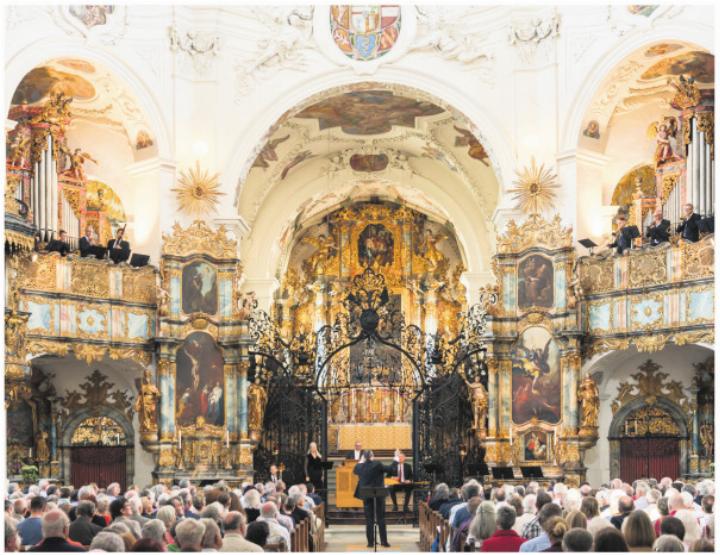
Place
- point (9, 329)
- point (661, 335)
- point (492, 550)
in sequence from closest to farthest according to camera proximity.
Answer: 1. point (492, 550)
2. point (9, 329)
3. point (661, 335)

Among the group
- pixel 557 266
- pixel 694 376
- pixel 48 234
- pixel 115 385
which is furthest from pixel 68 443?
pixel 694 376

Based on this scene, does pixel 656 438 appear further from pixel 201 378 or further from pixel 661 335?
pixel 201 378

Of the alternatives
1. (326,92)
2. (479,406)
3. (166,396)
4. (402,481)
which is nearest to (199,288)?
(166,396)

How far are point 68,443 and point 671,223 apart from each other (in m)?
13.8

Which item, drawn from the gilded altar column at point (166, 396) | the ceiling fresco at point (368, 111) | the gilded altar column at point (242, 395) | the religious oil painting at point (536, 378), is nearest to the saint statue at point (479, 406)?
the religious oil painting at point (536, 378)

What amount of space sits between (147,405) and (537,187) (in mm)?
9782

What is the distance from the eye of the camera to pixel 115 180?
96.5 ft

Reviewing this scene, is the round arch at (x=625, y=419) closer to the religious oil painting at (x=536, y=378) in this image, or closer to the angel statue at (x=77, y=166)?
the religious oil painting at (x=536, y=378)

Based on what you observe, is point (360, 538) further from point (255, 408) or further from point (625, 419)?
point (625, 419)

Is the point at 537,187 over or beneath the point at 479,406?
over

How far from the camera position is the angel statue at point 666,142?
26.8 m

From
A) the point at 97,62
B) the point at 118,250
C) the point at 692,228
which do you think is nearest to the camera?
the point at 692,228

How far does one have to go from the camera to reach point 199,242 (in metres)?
27.3

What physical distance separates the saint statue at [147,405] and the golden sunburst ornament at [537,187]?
912 cm
